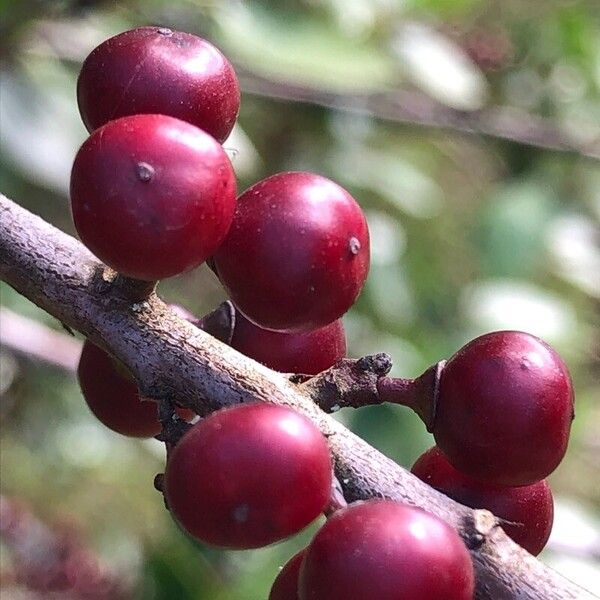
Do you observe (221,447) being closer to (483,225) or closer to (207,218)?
(207,218)

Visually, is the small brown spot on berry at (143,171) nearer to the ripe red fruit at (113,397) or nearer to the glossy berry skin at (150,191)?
the glossy berry skin at (150,191)

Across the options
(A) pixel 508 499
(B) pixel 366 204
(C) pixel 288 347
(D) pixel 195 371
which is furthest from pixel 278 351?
(B) pixel 366 204

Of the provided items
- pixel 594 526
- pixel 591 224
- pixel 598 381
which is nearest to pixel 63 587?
pixel 594 526

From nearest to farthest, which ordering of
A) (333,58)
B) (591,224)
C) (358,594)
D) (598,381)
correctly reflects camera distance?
(358,594) < (333,58) < (591,224) < (598,381)

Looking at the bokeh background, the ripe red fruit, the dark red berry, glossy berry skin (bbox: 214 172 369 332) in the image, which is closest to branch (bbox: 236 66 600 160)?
the bokeh background

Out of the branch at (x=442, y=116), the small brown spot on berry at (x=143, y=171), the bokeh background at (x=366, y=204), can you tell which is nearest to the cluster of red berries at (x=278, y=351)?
the small brown spot on berry at (x=143, y=171)

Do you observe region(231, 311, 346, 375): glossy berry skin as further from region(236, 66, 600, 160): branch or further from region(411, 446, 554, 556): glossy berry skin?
region(236, 66, 600, 160): branch

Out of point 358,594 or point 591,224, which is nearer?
point 358,594

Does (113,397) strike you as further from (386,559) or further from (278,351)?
(386,559)
